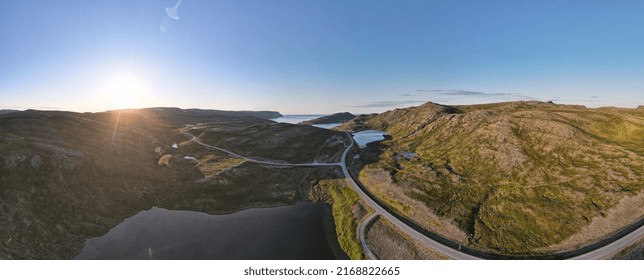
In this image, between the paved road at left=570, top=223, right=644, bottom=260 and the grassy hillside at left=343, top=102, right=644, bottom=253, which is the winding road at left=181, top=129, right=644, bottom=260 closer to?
the paved road at left=570, top=223, right=644, bottom=260

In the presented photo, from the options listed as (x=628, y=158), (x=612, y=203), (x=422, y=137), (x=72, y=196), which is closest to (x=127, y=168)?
(x=72, y=196)

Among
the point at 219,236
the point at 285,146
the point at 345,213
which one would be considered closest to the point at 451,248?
the point at 345,213

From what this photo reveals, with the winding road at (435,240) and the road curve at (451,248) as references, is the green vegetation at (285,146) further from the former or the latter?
the road curve at (451,248)

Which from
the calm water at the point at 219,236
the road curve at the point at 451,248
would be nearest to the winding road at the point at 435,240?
the road curve at the point at 451,248

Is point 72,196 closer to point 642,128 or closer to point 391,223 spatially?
point 391,223

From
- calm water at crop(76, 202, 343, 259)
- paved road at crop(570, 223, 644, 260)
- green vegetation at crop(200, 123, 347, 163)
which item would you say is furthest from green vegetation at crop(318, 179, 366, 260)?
paved road at crop(570, 223, 644, 260)

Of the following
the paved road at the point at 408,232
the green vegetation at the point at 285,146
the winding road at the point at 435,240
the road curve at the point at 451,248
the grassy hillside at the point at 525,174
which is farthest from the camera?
the green vegetation at the point at 285,146
